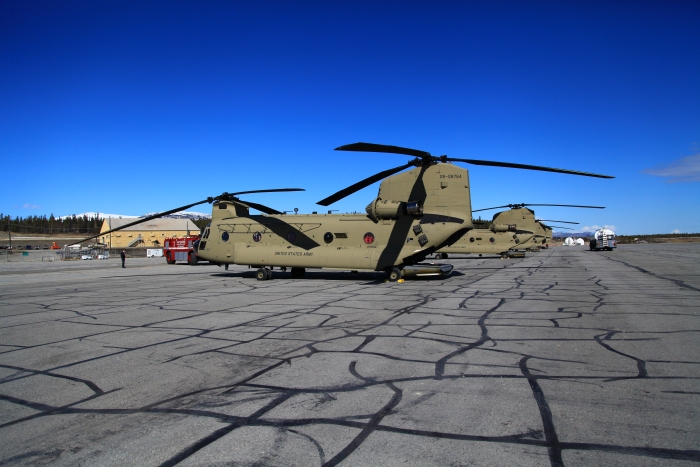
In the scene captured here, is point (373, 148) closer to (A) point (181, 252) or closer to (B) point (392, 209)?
(B) point (392, 209)

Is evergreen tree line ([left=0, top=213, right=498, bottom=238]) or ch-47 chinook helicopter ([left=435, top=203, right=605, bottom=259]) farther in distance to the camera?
evergreen tree line ([left=0, top=213, right=498, bottom=238])

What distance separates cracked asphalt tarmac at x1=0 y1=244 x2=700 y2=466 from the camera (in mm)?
3465

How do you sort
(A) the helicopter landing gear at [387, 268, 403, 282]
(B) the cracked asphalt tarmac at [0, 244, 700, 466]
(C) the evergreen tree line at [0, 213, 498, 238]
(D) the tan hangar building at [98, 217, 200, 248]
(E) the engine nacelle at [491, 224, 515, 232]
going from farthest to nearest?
(C) the evergreen tree line at [0, 213, 498, 238] < (D) the tan hangar building at [98, 217, 200, 248] < (E) the engine nacelle at [491, 224, 515, 232] < (A) the helicopter landing gear at [387, 268, 403, 282] < (B) the cracked asphalt tarmac at [0, 244, 700, 466]

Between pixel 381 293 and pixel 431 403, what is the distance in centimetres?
911

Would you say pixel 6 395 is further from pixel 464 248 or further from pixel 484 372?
pixel 464 248

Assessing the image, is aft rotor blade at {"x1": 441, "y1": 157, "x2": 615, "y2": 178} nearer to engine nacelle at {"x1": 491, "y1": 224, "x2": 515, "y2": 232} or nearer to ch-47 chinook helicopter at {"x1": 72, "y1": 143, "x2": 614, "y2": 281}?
ch-47 chinook helicopter at {"x1": 72, "y1": 143, "x2": 614, "y2": 281}

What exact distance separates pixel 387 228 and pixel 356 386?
12.9m

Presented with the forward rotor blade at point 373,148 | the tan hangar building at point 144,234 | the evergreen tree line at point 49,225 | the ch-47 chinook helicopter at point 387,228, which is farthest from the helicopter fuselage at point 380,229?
the evergreen tree line at point 49,225

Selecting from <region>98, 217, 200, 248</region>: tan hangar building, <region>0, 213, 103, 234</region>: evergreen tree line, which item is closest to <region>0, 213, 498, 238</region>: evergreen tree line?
<region>0, 213, 103, 234</region>: evergreen tree line

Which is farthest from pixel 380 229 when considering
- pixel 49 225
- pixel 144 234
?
pixel 49 225

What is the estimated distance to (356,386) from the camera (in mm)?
4906

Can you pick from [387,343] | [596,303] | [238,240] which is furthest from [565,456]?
[238,240]

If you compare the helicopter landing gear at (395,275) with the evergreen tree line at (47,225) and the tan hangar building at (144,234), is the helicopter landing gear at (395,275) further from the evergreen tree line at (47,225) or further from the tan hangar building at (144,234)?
the evergreen tree line at (47,225)

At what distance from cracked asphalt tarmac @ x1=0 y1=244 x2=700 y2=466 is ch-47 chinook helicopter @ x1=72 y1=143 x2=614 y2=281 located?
6.87 metres
